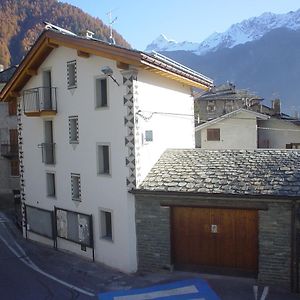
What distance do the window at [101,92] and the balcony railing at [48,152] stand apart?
4.41 m

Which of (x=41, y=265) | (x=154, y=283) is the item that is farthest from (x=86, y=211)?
(x=154, y=283)

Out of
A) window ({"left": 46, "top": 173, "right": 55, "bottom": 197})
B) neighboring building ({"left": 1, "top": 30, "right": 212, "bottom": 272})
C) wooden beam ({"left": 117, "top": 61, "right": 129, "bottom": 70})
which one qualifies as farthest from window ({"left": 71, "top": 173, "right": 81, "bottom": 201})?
wooden beam ({"left": 117, "top": 61, "right": 129, "bottom": 70})

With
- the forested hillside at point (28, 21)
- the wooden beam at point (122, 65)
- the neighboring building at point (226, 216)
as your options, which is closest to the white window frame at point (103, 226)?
the neighboring building at point (226, 216)

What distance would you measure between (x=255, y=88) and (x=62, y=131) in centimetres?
15002

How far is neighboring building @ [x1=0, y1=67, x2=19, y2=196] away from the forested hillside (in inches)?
1392

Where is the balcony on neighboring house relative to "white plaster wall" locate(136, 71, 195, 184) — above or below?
below

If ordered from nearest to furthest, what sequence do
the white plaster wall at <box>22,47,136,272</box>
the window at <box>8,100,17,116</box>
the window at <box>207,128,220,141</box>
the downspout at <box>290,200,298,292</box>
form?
the downspout at <box>290,200,298,292</box> → the white plaster wall at <box>22,47,136,272</box> → the window at <box>8,100,17,116</box> → the window at <box>207,128,220,141</box>

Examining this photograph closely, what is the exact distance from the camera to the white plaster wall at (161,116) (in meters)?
18.7

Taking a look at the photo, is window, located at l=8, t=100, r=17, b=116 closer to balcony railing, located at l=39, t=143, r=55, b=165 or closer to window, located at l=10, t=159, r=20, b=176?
window, located at l=10, t=159, r=20, b=176

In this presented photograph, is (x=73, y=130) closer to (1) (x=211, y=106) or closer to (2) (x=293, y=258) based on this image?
(2) (x=293, y=258)

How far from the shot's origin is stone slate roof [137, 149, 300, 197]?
16.2m

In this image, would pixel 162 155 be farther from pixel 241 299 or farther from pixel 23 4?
pixel 23 4

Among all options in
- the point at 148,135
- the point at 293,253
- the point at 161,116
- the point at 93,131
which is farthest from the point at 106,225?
the point at 293,253

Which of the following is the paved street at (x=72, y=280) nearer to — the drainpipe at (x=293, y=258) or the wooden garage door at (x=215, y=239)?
the drainpipe at (x=293, y=258)
